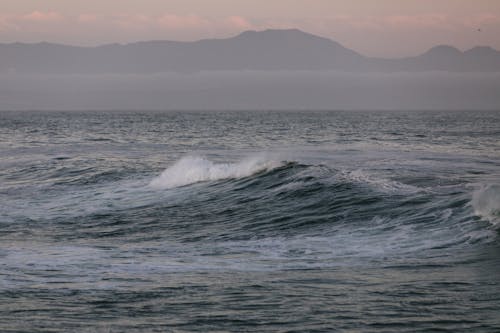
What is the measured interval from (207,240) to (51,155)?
90.1 ft

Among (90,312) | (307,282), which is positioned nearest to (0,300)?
(90,312)

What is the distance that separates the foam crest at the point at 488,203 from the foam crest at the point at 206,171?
35.3ft

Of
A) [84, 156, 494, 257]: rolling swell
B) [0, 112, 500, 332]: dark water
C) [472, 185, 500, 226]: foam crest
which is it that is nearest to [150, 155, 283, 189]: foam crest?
[0, 112, 500, 332]: dark water

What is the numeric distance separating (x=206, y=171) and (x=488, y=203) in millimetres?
14057

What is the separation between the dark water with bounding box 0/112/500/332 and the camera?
8.23 metres

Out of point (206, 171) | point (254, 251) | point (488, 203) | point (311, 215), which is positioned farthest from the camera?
point (206, 171)

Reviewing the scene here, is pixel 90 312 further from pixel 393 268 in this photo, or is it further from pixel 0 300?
pixel 393 268

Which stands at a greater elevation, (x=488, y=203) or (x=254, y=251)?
(x=488, y=203)

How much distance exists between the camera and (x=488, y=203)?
14.6m

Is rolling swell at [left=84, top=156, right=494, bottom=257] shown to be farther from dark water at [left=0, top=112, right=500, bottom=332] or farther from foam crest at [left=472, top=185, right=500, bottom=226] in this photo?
Result: foam crest at [left=472, top=185, right=500, bottom=226]

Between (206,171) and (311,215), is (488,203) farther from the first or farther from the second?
(206,171)

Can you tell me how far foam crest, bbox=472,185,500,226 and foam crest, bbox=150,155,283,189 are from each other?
35.3 feet

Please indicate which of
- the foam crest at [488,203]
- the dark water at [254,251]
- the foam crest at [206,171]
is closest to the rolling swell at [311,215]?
the dark water at [254,251]

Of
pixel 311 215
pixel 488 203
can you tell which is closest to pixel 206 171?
pixel 311 215
